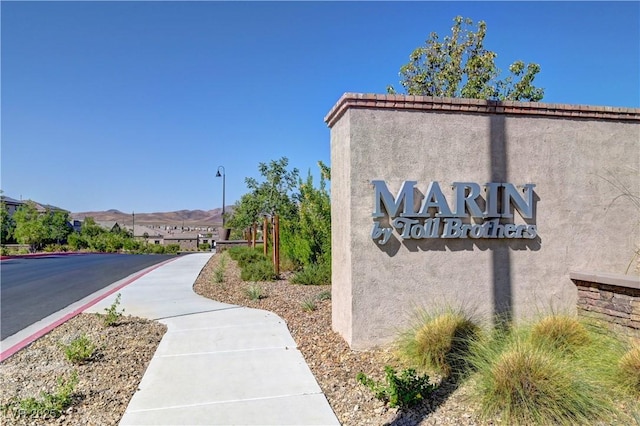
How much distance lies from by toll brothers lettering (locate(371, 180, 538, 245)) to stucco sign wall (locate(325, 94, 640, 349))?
0.02m

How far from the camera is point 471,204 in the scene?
6.84m

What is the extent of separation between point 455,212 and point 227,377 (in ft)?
12.6

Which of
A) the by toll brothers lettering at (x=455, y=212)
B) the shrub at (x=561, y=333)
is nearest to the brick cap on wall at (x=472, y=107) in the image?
the by toll brothers lettering at (x=455, y=212)

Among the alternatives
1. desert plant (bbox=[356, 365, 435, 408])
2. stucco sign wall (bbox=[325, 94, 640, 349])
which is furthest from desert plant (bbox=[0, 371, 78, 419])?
stucco sign wall (bbox=[325, 94, 640, 349])

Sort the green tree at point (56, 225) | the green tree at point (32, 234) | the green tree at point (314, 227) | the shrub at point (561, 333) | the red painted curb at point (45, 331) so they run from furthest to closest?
the green tree at point (56, 225), the green tree at point (32, 234), the green tree at point (314, 227), the red painted curb at point (45, 331), the shrub at point (561, 333)

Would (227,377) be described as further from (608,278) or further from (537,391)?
(608,278)

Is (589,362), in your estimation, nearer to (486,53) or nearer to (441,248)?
(441,248)

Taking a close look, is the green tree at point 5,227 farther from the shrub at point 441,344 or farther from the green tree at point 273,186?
the shrub at point 441,344

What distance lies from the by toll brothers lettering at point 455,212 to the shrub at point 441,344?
1277 mm

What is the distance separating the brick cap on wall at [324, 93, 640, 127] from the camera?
659 cm

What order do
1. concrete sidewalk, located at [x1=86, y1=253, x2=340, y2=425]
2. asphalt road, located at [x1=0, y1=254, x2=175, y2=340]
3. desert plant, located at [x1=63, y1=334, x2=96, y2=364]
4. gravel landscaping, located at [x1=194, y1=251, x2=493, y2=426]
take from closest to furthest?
gravel landscaping, located at [x1=194, y1=251, x2=493, y2=426], concrete sidewalk, located at [x1=86, y1=253, x2=340, y2=425], desert plant, located at [x1=63, y1=334, x2=96, y2=364], asphalt road, located at [x1=0, y1=254, x2=175, y2=340]

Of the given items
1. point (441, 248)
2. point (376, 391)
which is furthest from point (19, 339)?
point (441, 248)

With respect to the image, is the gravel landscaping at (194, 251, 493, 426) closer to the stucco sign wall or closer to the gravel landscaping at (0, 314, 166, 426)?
the stucco sign wall

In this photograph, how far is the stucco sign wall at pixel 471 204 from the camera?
6594 millimetres
